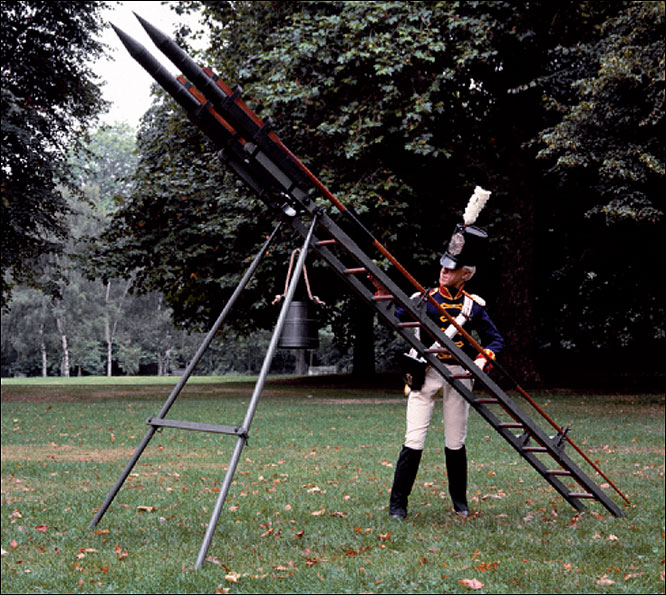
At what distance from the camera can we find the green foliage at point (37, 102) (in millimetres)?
25344

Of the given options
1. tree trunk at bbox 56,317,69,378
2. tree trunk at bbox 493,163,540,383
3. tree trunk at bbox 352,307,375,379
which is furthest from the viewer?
tree trunk at bbox 56,317,69,378

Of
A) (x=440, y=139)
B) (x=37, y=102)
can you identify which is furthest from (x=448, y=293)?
(x=37, y=102)

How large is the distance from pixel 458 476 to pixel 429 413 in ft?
2.72

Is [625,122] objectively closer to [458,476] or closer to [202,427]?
[458,476]

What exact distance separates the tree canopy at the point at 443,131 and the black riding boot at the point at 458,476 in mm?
7455

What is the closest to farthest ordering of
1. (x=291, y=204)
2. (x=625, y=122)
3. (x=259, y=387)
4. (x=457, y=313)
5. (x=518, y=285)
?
(x=291, y=204) < (x=259, y=387) < (x=457, y=313) < (x=518, y=285) < (x=625, y=122)

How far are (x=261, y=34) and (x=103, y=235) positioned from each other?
8.63 m

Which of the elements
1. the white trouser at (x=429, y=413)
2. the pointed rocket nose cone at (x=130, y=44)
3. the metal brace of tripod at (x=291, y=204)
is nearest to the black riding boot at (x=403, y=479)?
the white trouser at (x=429, y=413)

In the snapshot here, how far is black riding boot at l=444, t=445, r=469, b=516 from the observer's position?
7.51 metres

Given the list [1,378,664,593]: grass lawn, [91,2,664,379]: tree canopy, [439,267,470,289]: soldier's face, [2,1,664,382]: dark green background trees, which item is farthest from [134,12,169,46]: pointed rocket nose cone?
[91,2,664,379]: tree canopy

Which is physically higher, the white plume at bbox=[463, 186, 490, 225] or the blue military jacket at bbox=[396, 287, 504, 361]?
the white plume at bbox=[463, 186, 490, 225]

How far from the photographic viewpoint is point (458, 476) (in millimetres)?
7789

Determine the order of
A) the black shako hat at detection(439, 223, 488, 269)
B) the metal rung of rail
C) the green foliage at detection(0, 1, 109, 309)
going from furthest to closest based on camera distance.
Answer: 1. the green foliage at detection(0, 1, 109, 309)
2. the black shako hat at detection(439, 223, 488, 269)
3. the metal rung of rail

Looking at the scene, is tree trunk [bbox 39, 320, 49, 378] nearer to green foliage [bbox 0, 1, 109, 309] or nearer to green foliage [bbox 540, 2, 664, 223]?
green foliage [bbox 0, 1, 109, 309]
